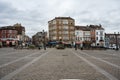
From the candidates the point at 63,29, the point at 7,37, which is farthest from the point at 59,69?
the point at 63,29

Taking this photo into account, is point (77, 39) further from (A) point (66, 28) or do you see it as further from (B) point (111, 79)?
Answer: (B) point (111, 79)

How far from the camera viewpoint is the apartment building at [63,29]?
495ft

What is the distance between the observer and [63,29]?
15212cm

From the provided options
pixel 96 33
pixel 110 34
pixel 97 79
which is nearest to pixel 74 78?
pixel 97 79

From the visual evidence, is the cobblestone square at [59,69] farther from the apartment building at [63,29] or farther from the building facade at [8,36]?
the apartment building at [63,29]

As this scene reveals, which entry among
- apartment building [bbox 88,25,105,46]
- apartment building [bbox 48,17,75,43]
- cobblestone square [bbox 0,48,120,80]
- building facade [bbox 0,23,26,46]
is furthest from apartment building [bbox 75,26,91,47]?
cobblestone square [bbox 0,48,120,80]

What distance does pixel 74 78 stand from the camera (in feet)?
40.9

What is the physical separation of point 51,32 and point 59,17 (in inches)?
417

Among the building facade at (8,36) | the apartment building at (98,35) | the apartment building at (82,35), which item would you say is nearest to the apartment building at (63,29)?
the apartment building at (82,35)

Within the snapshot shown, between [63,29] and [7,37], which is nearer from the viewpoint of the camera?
[7,37]

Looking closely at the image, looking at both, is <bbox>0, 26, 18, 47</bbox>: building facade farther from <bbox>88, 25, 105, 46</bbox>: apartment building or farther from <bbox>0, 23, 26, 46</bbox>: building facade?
<bbox>88, 25, 105, 46</bbox>: apartment building

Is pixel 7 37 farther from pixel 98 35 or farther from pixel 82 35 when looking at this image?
pixel 98 35

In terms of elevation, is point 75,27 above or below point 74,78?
above

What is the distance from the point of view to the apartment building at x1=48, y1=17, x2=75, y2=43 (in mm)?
151000
